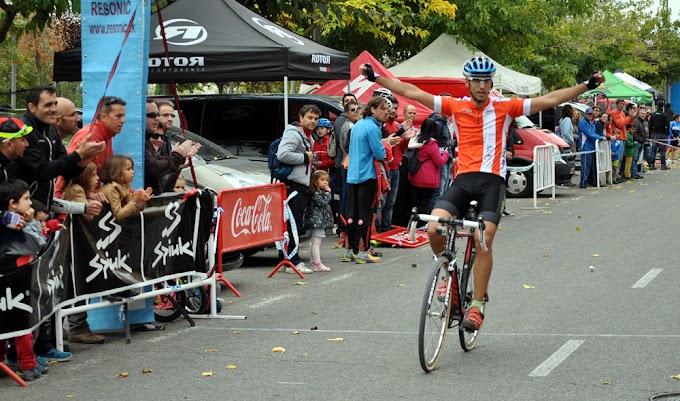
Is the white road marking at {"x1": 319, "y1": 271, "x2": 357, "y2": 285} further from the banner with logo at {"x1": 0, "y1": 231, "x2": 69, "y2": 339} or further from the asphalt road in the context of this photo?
the banner with logo at {"x1": 0, "y1": 231, "x2": 69, "y2": 339}

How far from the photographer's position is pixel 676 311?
9.58 m

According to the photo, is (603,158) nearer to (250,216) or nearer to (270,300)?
(250,216)

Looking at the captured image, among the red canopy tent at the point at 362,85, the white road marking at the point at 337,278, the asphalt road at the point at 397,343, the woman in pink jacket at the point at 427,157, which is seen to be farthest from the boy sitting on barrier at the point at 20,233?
the red canopy tent at the point at 362,85

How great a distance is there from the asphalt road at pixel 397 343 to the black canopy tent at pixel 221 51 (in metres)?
2.89

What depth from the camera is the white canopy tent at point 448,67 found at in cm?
2762

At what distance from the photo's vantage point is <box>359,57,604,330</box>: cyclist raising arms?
25.5 feet

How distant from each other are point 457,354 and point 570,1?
29.7 meters

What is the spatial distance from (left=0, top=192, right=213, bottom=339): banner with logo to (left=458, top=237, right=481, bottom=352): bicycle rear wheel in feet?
Result: 8.48

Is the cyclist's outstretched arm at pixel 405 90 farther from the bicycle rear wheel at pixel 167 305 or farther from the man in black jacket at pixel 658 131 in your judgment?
the man in black jacket at pixel 658 131

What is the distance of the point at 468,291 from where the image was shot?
7.98 meters

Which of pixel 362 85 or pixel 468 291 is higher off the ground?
pixel 468 291

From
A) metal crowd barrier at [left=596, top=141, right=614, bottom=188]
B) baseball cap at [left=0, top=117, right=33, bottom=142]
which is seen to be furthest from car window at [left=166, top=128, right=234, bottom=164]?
metal crowd barrier at [left=596, top=141, right=614, bottom=188]

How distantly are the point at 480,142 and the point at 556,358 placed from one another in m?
1.64

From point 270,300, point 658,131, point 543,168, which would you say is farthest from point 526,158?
point 270,300
